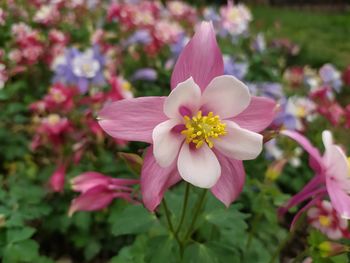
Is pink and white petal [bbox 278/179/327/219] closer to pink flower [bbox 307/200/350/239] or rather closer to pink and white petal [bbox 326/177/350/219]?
pink and white petal [bbox 326/177/350/219]

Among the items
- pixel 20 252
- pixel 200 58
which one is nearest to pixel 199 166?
pixel 200 58

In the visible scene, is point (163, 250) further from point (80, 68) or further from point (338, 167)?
point (80, 68)

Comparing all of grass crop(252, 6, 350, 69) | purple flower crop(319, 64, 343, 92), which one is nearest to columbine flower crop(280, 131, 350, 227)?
purple flower crop(319, 64, 343, 92)

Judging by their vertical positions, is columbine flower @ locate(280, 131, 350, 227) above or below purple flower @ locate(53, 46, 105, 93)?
above

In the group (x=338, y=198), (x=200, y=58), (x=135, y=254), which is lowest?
(x=135, y=254)

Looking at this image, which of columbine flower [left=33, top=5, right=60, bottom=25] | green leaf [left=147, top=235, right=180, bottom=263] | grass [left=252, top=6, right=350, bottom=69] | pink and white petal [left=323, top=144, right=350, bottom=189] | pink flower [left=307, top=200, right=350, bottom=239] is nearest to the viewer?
pink and white petal [left=323, top=144, right=350, bottom=189]

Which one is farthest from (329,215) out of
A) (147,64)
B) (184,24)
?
(184,24)
